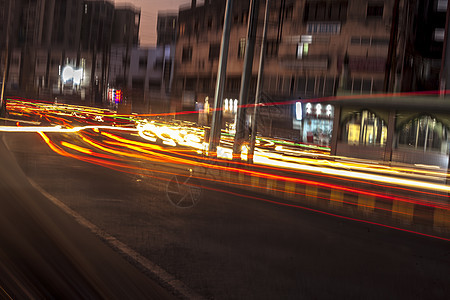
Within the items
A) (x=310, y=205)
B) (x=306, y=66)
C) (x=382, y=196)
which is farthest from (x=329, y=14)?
(x=310, y=205)

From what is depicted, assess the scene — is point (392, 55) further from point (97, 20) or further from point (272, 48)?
point (97, 20)

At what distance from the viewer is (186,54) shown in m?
67.0

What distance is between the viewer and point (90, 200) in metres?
10.1

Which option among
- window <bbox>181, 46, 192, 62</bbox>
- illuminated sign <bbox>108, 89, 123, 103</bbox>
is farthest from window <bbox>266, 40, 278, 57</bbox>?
illuminated sign <bbox>108, 89, 123, 103</bbox>

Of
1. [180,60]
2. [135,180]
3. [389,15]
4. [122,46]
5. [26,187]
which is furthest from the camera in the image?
[122,46]

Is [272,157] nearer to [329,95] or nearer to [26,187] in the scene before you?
[26,187]

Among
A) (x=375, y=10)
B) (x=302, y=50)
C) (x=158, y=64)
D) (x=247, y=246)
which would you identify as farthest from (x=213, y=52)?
(x=247, y=246)

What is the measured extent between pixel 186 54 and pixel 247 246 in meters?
61.5

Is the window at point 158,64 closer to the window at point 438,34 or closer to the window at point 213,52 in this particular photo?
the window at point 213,52

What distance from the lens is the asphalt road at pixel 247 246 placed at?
18.2ft

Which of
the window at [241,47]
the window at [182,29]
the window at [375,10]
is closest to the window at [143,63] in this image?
the window at [182,29]

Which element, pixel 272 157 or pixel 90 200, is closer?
pixel 90 200

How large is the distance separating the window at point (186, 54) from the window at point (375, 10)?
92.7 ft

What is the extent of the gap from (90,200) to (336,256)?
518 centimetres
